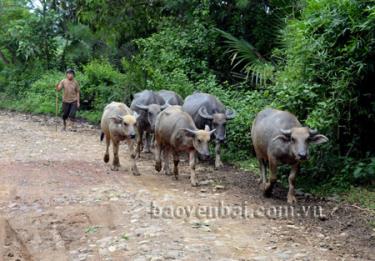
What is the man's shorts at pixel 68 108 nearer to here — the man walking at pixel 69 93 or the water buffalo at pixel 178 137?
the man walking at pixel 69 93

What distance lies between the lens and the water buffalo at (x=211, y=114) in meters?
11.1

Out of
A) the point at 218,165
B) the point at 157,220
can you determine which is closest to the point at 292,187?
the point at 157,220

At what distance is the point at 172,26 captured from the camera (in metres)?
17.1

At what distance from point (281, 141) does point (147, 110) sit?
4.55m

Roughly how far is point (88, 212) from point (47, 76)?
16397 millimetres

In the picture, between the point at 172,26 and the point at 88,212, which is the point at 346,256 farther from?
the point at 172,26

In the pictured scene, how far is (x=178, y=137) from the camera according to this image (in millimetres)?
9688

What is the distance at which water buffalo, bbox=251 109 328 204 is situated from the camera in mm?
7922

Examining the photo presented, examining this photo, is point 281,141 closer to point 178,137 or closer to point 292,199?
point 292,199

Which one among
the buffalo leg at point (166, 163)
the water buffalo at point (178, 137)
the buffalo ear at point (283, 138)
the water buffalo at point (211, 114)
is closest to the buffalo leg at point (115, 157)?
the water buffalo at point (178, 137)

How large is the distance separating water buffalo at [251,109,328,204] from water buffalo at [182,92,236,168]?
1.95m

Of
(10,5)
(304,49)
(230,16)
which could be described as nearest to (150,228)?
(304,49)

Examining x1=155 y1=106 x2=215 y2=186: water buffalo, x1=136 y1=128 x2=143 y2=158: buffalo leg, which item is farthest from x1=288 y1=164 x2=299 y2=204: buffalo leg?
x1=136 y1=128 x2=143 y2=158: buffalo leg

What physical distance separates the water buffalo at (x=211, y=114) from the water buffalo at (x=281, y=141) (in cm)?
195
